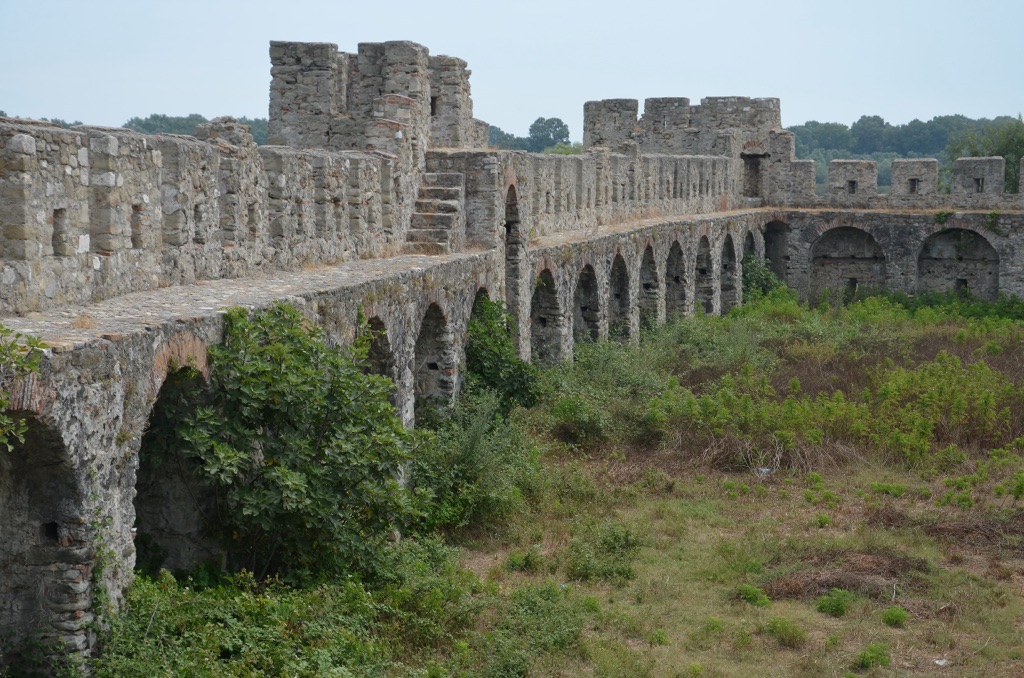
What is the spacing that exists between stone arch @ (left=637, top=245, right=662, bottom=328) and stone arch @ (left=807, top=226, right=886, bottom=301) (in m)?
8.61

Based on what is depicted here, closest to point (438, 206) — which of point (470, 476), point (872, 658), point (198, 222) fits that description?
point (470, 476)

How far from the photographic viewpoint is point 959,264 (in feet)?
104

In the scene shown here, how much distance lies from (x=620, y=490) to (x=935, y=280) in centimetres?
2003

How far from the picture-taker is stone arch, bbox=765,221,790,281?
3325 centimetres

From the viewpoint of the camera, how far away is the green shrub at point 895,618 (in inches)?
418

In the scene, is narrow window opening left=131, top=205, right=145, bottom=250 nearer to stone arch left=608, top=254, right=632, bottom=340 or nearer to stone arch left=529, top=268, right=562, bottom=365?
stone arch left=529, top=268, right=562, bottom=365

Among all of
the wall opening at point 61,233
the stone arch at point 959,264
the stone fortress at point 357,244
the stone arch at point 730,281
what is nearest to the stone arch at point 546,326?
the stone fortress at point 357,244

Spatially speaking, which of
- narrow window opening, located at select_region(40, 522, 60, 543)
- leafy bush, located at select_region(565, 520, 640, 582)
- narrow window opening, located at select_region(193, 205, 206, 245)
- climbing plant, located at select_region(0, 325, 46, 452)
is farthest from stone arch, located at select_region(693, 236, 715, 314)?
climbing plant, located at select_region(0, 325, 46, 452)

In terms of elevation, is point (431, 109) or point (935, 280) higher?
point (431, 109)

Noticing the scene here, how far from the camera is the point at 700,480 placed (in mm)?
14898

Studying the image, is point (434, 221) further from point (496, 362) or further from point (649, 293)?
point (649, 293)

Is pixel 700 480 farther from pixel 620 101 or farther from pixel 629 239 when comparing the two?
pixel 620 101

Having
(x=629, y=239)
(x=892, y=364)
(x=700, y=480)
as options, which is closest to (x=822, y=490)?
(x=700, y=480)

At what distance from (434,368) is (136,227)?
19.2ft
